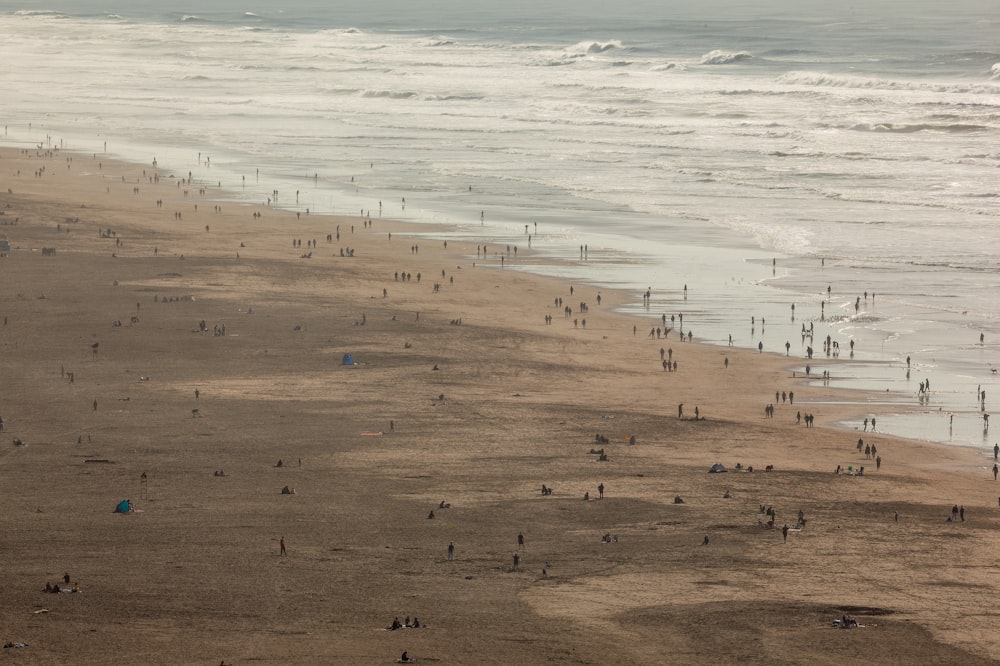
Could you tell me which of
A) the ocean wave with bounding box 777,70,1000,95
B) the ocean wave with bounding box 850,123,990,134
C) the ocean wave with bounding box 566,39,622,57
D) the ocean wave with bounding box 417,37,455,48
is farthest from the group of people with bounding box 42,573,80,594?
the ocean wave with bounding box 417,37,455,48

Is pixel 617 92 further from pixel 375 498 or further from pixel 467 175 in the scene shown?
pixel 375 498

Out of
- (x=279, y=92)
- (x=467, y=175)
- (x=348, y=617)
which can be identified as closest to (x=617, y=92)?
(x=279, y=92)

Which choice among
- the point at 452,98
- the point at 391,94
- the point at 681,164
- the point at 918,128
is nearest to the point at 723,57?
the point at 452,98

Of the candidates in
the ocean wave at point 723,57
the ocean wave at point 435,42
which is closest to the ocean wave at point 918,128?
the ocean wave at point 723,57

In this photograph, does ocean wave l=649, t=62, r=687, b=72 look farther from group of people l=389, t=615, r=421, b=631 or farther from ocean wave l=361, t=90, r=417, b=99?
group of people l=389, t=615, r=421, b=631

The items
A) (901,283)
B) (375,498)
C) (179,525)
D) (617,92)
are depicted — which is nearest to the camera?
(179,525)

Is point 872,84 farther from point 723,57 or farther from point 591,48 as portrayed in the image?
point 591,48
